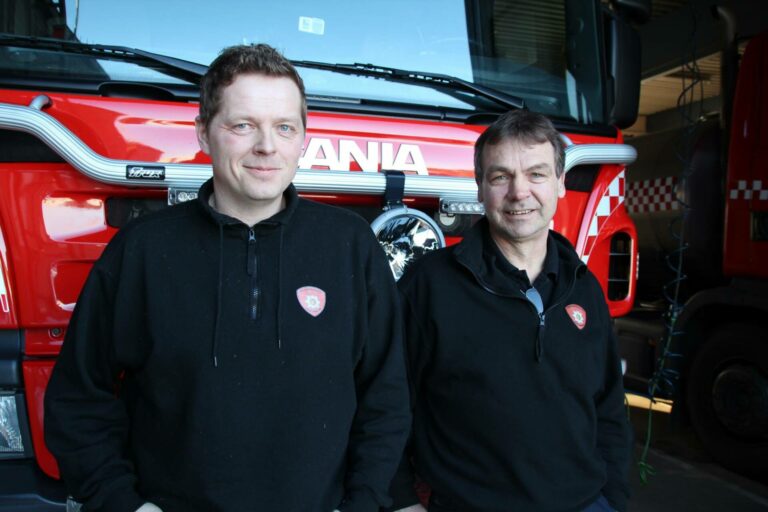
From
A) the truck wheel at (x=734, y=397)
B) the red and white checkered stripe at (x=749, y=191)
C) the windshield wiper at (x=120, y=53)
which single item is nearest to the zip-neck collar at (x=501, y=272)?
the windshield wiper at (x=120, y=53)

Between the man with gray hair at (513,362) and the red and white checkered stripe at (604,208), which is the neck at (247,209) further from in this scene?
the red and white checkered stripe at (604,208)

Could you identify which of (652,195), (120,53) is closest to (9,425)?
(120,53)

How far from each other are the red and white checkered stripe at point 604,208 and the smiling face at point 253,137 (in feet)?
4.80

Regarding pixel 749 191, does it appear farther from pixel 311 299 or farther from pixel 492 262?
pixel 311 299

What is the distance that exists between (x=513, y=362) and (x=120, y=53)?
1431mm

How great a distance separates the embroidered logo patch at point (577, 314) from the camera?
173 centimetres

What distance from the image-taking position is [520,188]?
1.71 meters

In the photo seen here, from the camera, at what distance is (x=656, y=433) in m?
5.03

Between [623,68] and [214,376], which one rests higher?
[623,68]

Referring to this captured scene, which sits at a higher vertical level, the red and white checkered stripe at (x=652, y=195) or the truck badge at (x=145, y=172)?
the red and white checkered stripe at (x=652, y=195)

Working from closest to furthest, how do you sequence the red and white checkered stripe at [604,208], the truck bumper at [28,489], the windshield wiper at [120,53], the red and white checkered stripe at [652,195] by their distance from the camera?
the truck bumper at [28,489]
the windshield wiper at [120,53]
the red and white checkered stripe at [604,208]
the red and white checkered stripe at [652,195]

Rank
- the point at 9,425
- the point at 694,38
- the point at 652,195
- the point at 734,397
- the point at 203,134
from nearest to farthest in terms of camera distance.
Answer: the point at 203,134 < the point at 9,425 < the point at 694,38 < the point at 734,397 < the point at 652,195

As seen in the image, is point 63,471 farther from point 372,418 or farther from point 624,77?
point 624,77

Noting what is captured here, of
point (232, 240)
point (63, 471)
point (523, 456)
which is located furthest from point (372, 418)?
point (63, 471)
